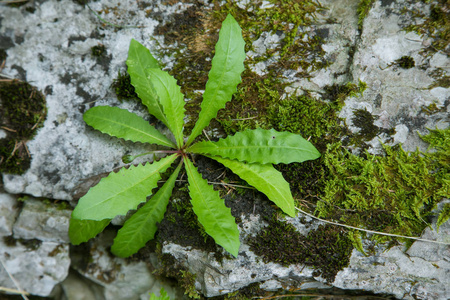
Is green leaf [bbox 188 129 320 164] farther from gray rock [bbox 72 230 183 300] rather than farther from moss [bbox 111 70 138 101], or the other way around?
gray rock [bbox 72 230 183 300]

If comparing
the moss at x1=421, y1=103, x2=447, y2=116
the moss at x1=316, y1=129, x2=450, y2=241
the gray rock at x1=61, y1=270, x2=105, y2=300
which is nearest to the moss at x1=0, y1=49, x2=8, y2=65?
the gray rock at x1=61, y1=270, x2=105, y2=300

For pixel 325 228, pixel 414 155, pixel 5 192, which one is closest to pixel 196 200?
pixel 325 228

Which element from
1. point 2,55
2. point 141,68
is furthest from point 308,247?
point 2,55

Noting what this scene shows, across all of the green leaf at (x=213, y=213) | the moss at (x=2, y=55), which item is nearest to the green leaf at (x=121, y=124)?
the green leaf at (x=213, y=213)

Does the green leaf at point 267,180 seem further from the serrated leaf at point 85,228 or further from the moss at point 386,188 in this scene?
the serrated leaf at point 85,228

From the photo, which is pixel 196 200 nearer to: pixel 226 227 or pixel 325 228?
pixel 226 227
